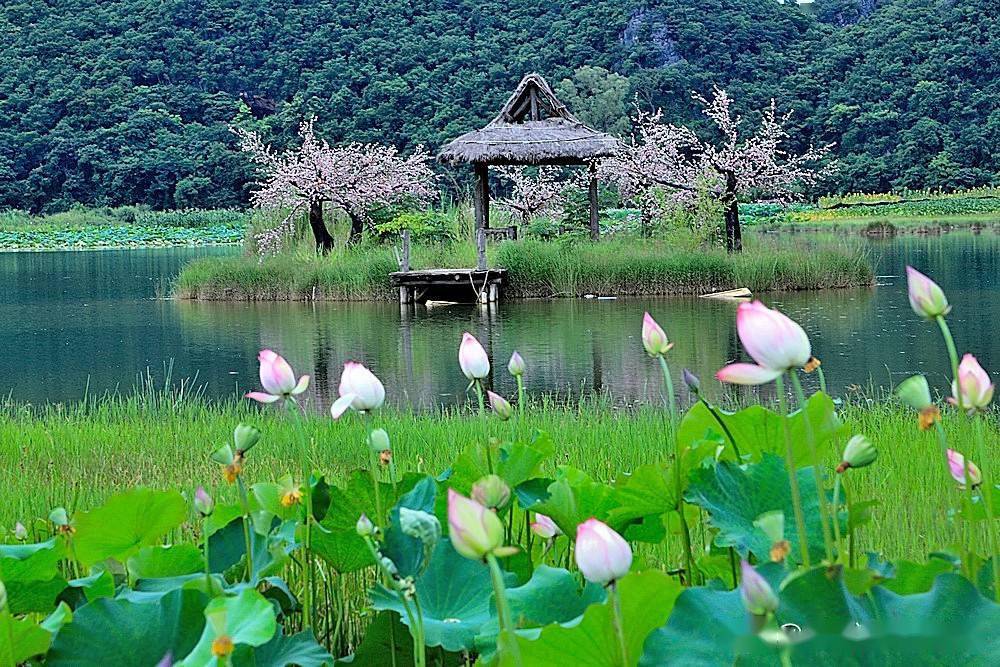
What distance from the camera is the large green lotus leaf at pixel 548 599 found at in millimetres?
1059

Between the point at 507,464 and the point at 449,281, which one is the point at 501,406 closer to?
the point at 507,464

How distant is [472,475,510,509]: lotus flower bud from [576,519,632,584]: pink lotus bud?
26cm

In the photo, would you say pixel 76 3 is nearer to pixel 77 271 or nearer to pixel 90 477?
pixel 77 271

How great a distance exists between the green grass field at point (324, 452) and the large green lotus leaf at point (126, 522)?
1560 millimetres

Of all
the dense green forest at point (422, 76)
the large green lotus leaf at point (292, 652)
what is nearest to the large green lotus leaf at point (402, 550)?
the large green lotus leaf at point (292, 652)

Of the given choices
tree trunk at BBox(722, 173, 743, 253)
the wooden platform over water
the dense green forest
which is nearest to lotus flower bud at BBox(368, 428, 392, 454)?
the wooden platform over water

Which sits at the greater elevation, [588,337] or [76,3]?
[76,3]

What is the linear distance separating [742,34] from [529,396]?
42.8 m

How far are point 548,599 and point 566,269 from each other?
14.0 metres

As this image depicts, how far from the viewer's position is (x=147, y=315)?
13.7 m

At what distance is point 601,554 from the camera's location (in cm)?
69

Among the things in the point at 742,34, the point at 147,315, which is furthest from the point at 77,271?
the point at 742,34

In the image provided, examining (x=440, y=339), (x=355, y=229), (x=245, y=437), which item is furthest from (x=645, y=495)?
(x=355, y=229)

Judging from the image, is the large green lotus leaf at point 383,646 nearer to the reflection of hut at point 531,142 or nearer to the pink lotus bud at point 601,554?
the pink lotus bud at point 601,554
